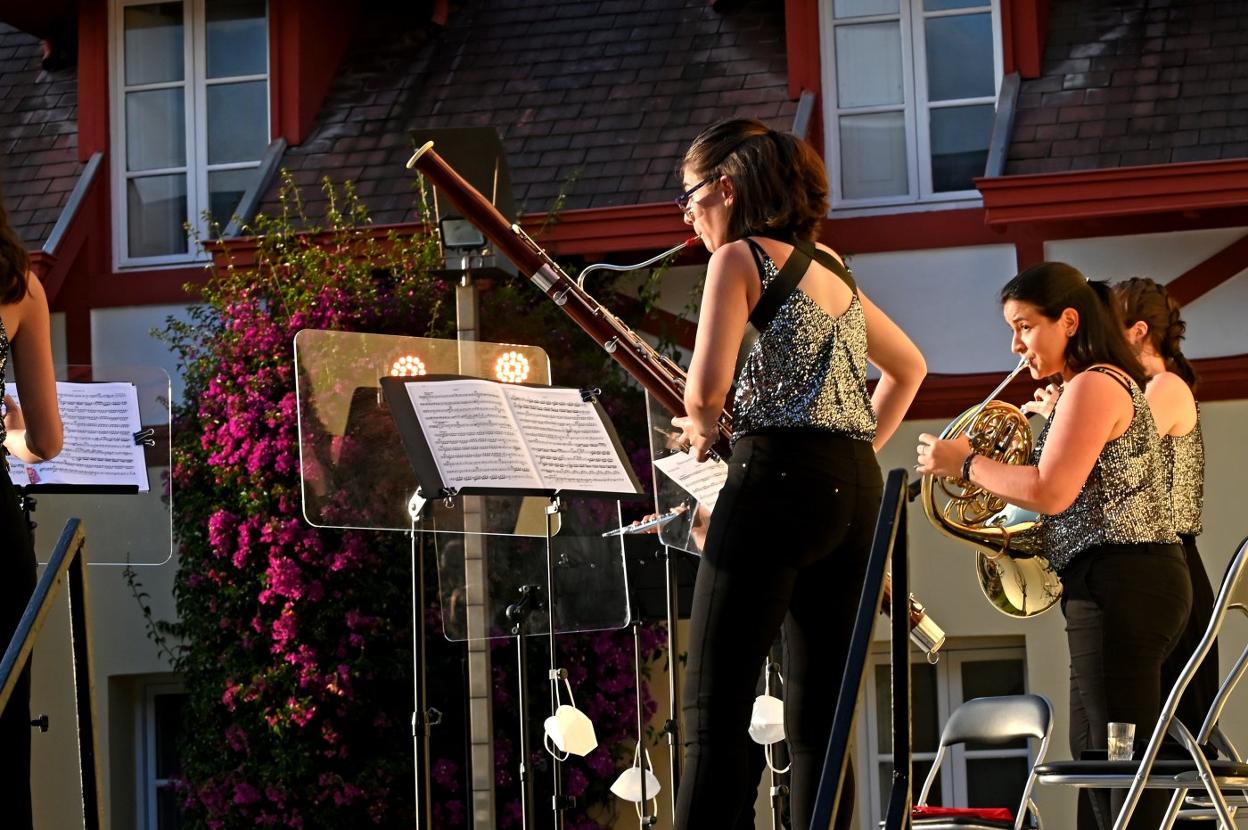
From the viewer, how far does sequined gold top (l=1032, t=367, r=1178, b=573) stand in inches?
166

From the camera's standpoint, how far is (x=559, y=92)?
9734mm

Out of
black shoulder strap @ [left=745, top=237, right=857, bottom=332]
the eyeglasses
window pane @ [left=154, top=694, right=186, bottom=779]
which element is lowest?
window pane @ [left=154, top=694, right=186, bottom=779]

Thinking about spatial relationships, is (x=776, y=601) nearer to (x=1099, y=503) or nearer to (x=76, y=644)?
(x=1099, y=503)

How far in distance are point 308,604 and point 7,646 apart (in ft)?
15.2

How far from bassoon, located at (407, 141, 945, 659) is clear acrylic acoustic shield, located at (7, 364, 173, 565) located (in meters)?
1.26

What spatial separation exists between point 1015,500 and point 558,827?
2165 mm

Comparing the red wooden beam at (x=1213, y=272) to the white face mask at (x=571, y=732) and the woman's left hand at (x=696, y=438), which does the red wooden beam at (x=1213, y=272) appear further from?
the woman's left hand at (x=696, y=438)

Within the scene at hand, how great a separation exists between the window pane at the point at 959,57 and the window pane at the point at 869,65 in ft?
0.57

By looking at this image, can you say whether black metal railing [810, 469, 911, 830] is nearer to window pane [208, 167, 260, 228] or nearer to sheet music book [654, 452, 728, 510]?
sheet music book [654, 452, 728, 510]

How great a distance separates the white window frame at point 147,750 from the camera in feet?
31.4

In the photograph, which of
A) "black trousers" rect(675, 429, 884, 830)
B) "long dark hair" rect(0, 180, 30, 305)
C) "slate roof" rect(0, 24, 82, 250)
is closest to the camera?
"black trousers" rect(675, 429, 884, 830)

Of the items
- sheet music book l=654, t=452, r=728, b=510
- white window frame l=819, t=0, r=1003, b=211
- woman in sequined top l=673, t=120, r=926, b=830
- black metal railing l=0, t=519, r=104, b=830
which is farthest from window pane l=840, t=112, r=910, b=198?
black metal railing l=0, t=519, r=104, b=830

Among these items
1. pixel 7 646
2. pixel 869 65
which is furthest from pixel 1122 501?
pixel 869 65

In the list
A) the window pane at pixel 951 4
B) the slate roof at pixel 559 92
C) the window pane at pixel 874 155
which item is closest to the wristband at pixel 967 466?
the slate roof at pixel 559 92
